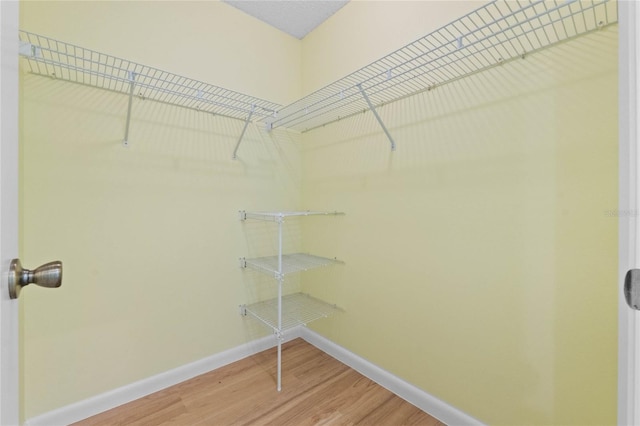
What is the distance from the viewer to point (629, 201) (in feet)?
1.63

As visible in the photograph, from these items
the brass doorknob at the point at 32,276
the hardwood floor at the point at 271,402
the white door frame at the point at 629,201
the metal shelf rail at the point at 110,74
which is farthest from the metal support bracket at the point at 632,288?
the metal shelf rail at the point at 110,74

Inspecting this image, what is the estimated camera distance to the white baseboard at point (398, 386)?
1.27 m

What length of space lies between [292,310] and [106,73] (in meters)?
1.73

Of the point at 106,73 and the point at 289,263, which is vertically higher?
the point at 106,73

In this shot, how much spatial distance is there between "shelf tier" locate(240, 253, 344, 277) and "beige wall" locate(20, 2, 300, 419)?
100 millimetres

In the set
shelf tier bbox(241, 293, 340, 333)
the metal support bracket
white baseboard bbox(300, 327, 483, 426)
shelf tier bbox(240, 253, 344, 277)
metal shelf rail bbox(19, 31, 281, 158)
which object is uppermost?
metal shelf rail bbox(19, 31, 281, 158)

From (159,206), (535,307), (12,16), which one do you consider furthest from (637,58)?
(159,206)

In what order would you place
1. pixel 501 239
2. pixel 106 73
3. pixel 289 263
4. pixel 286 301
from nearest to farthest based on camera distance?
pixel 501 239
pixel 106 73
pixel 289 263
pixel 286 301

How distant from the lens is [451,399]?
1.29 meters

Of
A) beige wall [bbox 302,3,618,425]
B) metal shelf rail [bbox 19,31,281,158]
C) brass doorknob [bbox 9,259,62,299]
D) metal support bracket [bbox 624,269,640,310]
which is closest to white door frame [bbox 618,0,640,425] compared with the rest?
metal support bracket [bbox 624,269,640,310]

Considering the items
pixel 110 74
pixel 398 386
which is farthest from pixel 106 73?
pixel 398 386

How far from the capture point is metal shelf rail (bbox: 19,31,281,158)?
103 centimetres

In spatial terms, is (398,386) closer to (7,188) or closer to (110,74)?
(7,188)

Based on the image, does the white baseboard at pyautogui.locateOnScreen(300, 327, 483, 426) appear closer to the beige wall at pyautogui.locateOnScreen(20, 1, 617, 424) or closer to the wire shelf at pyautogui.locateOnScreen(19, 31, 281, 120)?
the beige wall at pyautogui.locateOnScreen(20, 1, 617, 424)
